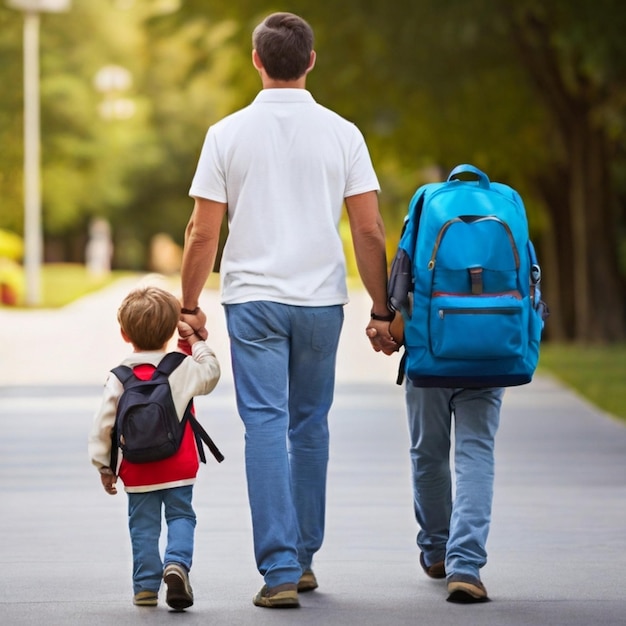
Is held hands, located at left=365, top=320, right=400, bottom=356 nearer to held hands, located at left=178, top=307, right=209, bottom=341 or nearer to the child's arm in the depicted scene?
held hands, located at left=178, top=307, right=209, bottom=341

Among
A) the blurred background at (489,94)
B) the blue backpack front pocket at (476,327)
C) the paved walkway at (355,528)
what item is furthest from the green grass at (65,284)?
the blue backpack front pocket at (476,327)

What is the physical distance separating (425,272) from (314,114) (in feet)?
2.10

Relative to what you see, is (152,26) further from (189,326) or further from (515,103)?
(189,326)

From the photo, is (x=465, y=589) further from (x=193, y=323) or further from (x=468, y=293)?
(x=193, y=323)

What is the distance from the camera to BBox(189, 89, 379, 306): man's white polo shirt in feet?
19.0

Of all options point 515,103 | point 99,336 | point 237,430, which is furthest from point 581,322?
point 237,430

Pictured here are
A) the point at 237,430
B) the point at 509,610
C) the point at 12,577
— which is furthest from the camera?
the point at 237,430

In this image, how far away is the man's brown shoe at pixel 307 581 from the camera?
6094 mm

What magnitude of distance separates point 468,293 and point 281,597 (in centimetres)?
115

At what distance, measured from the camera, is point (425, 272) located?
577cm

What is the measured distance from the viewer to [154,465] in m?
5.79

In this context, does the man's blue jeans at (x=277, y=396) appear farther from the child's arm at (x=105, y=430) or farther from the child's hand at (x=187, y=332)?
the child's arm at (x=105, y=430)

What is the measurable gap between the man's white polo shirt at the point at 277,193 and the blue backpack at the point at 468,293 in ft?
0.94

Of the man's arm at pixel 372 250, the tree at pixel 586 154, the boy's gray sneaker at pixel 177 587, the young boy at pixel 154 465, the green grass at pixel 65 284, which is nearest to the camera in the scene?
the boy's gray sneaker at pixel 177 587
